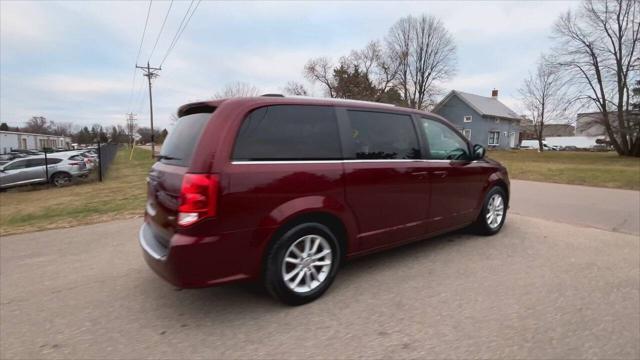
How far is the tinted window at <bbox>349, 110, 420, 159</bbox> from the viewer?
3553 mm

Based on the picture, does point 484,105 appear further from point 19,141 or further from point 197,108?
point 19,141

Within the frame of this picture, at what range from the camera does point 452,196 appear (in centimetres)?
446

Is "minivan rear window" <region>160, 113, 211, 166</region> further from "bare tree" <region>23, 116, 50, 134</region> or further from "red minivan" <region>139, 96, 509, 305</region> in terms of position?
"bare tree" <region>23, 116, 50, 134</region>

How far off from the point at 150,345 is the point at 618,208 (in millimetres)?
8910

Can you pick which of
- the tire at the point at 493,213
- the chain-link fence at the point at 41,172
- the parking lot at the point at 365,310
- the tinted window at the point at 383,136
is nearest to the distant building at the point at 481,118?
the chain-link fence at the point at 41,172

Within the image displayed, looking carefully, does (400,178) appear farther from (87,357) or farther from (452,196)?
(87,357)

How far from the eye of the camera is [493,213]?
5.25 metres

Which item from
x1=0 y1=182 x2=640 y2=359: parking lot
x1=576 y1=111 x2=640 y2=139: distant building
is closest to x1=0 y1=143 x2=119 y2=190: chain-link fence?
x1=0 y1=182 x2=640 y2=359: parking lot

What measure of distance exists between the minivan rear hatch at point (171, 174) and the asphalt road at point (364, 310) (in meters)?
0.76

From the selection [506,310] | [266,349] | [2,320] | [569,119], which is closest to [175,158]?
[266,349]

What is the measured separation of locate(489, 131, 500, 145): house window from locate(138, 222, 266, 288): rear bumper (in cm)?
5327

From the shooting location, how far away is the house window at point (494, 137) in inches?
1983

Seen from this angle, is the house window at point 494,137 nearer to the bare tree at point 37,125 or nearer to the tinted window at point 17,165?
the tinted window at point 17,165

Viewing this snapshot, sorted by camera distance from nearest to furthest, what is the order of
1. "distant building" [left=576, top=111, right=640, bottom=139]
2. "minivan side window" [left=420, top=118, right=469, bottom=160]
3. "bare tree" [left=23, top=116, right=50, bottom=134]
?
"minivan side window" [left=420, top=118, right=469, bottom=160] < "distant building" [left=576, top=111, right=640, bottom=139] < "bare tree" [left=23, top=116, right=50, bottom=134]
